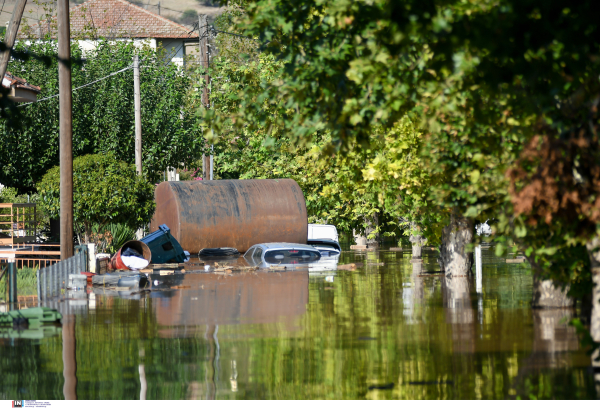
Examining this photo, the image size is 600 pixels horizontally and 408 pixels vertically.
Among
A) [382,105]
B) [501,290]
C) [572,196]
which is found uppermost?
[382,105]

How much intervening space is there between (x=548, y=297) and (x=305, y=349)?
540cm

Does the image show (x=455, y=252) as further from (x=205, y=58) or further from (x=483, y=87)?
(x=205, y=58)

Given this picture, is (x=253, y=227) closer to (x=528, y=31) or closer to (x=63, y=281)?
(x=63, y=281)

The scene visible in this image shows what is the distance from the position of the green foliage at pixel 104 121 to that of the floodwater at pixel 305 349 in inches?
600

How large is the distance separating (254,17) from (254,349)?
4.02 m

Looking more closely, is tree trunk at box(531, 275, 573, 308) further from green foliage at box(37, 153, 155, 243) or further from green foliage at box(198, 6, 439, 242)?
green foliage at box(37, 153, 155, 243)

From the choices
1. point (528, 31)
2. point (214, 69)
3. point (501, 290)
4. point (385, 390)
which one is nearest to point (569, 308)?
point (501, 290)

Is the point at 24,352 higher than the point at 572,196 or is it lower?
lower

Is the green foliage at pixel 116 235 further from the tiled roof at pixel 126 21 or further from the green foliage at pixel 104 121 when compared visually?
the tiled roof at pixel 126 21

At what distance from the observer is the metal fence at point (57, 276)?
1761 cm

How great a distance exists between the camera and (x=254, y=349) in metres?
11.1

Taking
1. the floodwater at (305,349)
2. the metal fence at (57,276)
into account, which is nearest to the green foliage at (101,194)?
the metal fence at (57,276)

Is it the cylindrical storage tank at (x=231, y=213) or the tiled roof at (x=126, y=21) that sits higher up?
the tiled roof at (x=126, y=21)

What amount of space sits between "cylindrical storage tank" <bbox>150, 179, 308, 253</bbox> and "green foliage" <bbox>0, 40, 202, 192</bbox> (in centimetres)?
207
